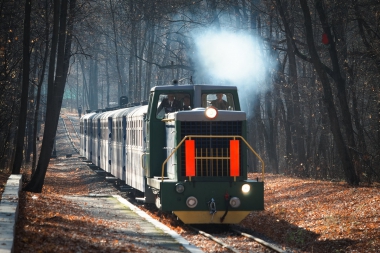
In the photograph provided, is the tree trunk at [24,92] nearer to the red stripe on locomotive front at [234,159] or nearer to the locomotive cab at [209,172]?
the locomotive cab at [209,172]

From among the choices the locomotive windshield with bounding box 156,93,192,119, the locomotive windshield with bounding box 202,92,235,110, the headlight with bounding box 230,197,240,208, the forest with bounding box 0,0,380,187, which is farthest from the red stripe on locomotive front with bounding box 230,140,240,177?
the forest with bounding box 0,0,380,187

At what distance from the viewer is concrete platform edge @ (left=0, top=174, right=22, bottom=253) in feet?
27.5

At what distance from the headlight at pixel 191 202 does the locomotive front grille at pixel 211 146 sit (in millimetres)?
574

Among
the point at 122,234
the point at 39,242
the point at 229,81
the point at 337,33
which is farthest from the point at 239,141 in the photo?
the point at 229,81

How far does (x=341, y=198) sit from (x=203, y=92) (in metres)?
5.20

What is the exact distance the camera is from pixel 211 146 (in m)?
13.6

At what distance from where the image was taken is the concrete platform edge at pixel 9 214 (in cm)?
838

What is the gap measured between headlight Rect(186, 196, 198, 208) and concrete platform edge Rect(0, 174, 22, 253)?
3.27 metres

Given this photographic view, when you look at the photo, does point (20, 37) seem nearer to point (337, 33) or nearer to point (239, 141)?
point (337, 33)

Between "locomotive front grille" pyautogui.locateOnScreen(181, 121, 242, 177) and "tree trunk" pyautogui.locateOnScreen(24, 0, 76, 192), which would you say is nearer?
"locomotive front grille" pyautogui.locateOnScreen(181, 121, 242, 177)

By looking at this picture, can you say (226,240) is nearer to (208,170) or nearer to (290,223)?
(208,170)

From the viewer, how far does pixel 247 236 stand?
1289cm

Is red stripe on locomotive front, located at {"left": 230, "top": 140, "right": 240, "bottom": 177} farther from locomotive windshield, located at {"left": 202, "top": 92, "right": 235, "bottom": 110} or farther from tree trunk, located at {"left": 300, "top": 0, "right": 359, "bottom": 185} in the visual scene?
tree trunk, located at {"left": 300, "top": 0, "right": 359, "bottom": 185}

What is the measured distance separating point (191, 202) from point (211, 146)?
1.19m
